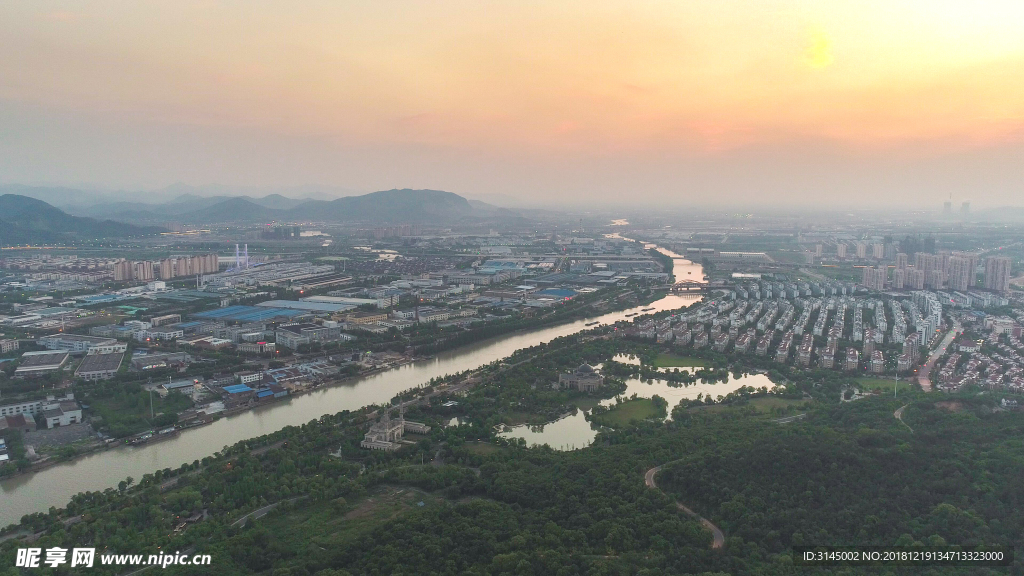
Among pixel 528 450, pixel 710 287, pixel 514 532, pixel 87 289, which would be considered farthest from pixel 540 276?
pixel 514 532

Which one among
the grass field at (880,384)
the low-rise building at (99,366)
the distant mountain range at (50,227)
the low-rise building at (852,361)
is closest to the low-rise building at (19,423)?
the low-rise building at (99,366)

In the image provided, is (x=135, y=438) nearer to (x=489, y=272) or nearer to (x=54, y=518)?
(x=54, y=518)

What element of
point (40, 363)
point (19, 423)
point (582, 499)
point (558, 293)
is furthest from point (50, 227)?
point (582, 499)

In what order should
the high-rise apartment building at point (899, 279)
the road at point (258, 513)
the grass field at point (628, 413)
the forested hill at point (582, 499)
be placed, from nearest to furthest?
the forested hill at point (582, 499) → the road at point (258, 513) → the grass field at point (628, 413) → the high-rise apartment building at point (899, 279)

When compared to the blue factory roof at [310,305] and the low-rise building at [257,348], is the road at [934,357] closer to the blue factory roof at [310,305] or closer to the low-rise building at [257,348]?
the low-rise building at [257,348]

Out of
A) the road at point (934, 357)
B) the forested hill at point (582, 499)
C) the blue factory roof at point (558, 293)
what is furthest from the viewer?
the blue factory roof at point (558, 293)

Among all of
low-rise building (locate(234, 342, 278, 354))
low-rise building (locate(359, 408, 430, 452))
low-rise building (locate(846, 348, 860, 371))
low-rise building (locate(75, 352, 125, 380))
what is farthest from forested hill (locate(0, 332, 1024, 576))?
low-rise building (locate(234, 342, 278, 354))
